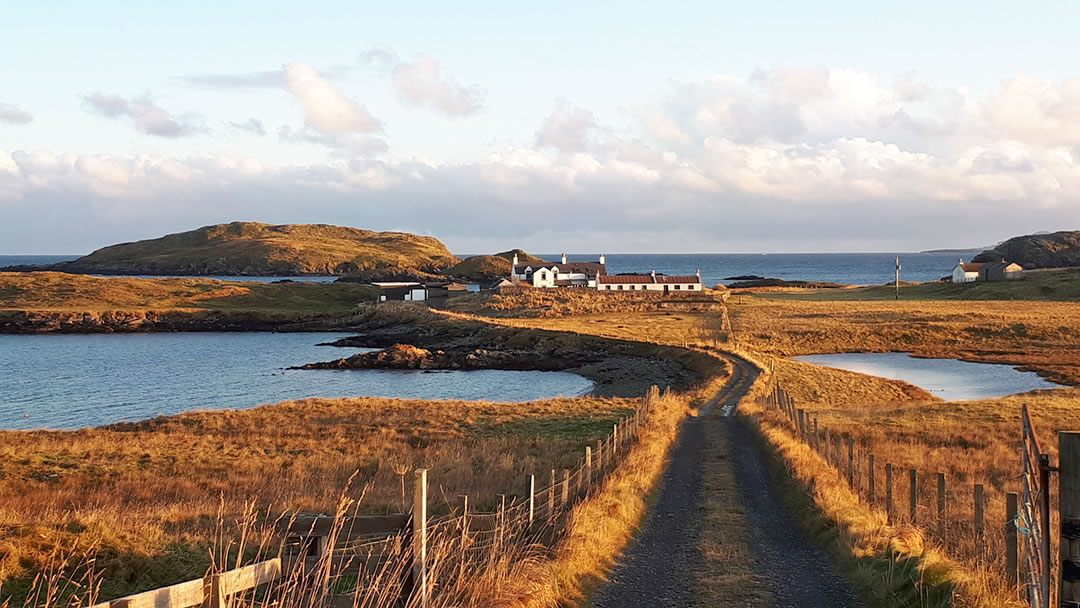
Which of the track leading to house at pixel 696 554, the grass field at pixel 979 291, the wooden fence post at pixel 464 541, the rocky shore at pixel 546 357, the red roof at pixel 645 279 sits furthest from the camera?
the red roof at pixel 645 279

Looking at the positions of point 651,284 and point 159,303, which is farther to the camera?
point 651,284

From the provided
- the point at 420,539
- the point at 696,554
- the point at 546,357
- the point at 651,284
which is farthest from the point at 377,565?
the point at 651,284

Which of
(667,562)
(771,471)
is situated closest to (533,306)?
(771,471)

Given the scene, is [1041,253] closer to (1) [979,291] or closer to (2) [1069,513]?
(1) [979,291]

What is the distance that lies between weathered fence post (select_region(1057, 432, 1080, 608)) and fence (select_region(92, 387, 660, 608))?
175 inches

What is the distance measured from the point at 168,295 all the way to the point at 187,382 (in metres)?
85.0

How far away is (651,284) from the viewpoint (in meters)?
136

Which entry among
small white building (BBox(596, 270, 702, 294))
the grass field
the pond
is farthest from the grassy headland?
the pond

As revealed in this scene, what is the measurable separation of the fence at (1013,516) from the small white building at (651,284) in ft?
346

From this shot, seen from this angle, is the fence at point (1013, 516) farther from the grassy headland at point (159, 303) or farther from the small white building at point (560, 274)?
the small white building at point (560, 274)

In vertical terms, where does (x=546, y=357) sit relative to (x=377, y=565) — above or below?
below

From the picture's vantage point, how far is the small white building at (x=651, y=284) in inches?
5305

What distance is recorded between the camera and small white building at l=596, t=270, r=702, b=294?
13475cm

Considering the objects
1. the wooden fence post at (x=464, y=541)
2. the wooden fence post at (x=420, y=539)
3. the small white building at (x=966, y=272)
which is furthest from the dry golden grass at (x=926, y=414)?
the small white building at (x=966, y=272)
